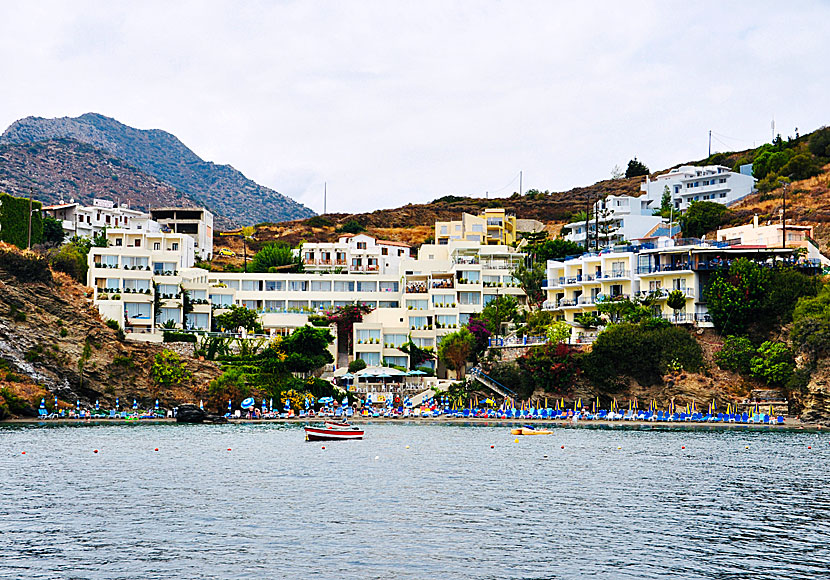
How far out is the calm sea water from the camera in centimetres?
2609

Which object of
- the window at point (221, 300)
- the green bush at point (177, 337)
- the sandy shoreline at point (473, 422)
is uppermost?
the window at point (221, 300)

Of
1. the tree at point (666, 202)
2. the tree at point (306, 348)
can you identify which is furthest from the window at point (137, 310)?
the tree at point (666, 202)

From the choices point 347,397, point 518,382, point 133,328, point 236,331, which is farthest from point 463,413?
point 133,328

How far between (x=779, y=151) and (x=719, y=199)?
56.9 feet

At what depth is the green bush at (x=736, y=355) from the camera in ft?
252

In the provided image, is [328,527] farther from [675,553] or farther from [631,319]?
[631,319]

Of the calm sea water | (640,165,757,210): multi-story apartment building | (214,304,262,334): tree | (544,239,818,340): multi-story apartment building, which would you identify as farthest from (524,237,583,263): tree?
the calm sea water

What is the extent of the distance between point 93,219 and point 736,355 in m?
85.7

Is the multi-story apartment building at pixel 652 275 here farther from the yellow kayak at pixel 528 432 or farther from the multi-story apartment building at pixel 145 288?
the multi-story apartment building at pixel 145 288

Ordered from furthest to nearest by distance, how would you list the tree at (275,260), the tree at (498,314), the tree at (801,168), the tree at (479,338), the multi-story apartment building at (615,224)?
the tree at (801,168) → the tree at (275,260) → the multi-story apartment building at (615,224) → the tree at (498,314) → the tree at (479,338)

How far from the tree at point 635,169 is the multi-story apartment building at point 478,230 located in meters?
63.0

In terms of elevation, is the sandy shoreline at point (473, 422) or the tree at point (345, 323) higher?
the tree at point (345, 323)

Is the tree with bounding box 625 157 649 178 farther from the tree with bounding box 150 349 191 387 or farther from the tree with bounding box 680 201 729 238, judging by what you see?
the tree with bounding box 150 349 191 387

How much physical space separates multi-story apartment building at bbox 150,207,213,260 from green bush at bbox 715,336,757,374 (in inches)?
2773
